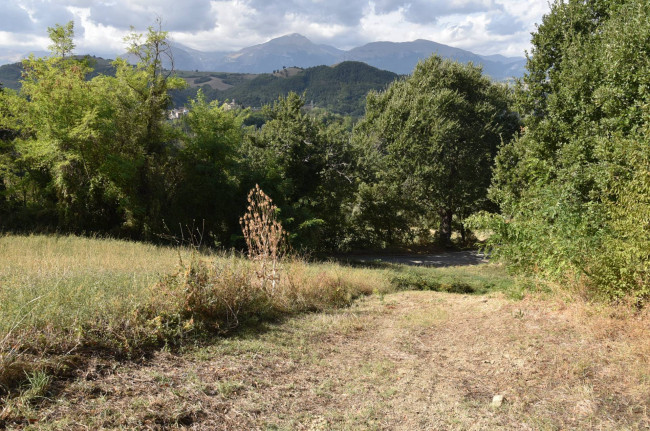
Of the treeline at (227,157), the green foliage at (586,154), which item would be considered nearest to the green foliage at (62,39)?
the treeline at (227,157)

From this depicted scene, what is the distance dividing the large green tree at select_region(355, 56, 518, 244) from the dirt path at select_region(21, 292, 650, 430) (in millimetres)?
17864

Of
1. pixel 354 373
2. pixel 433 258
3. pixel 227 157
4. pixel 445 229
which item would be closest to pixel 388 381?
pixel 354 373

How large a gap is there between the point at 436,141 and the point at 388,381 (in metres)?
20.3

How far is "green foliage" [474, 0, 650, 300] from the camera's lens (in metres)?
5.88

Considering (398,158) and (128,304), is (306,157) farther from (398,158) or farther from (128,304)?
(128,304)

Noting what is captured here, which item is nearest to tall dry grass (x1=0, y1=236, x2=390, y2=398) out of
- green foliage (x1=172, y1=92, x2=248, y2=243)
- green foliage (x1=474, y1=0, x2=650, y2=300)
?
green foliage (x1=474, y1=0, x2=650, y2=300)

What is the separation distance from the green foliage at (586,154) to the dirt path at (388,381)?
1.00 metres

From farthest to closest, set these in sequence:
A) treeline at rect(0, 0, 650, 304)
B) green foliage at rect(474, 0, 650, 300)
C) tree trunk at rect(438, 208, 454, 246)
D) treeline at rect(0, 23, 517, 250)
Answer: tree trunk at rect(438, 208, 454, 246) → treeline at rect(0, 23, 517, 250) → treeline at rect(0, 0, 650, 304) → green foliage at rect(474, 0, 650, 300)

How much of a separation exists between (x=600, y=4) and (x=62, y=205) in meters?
20.0

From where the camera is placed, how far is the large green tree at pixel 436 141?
76.4 feet

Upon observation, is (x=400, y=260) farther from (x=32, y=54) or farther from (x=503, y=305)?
(x=32, y=54)

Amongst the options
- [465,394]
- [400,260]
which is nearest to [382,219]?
[400,260]

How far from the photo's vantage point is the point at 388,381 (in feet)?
14.3

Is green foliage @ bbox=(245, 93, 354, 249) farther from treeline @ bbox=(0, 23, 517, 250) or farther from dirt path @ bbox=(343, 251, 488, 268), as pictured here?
dirt path @ bbox=(343, 251, 488, 268)
